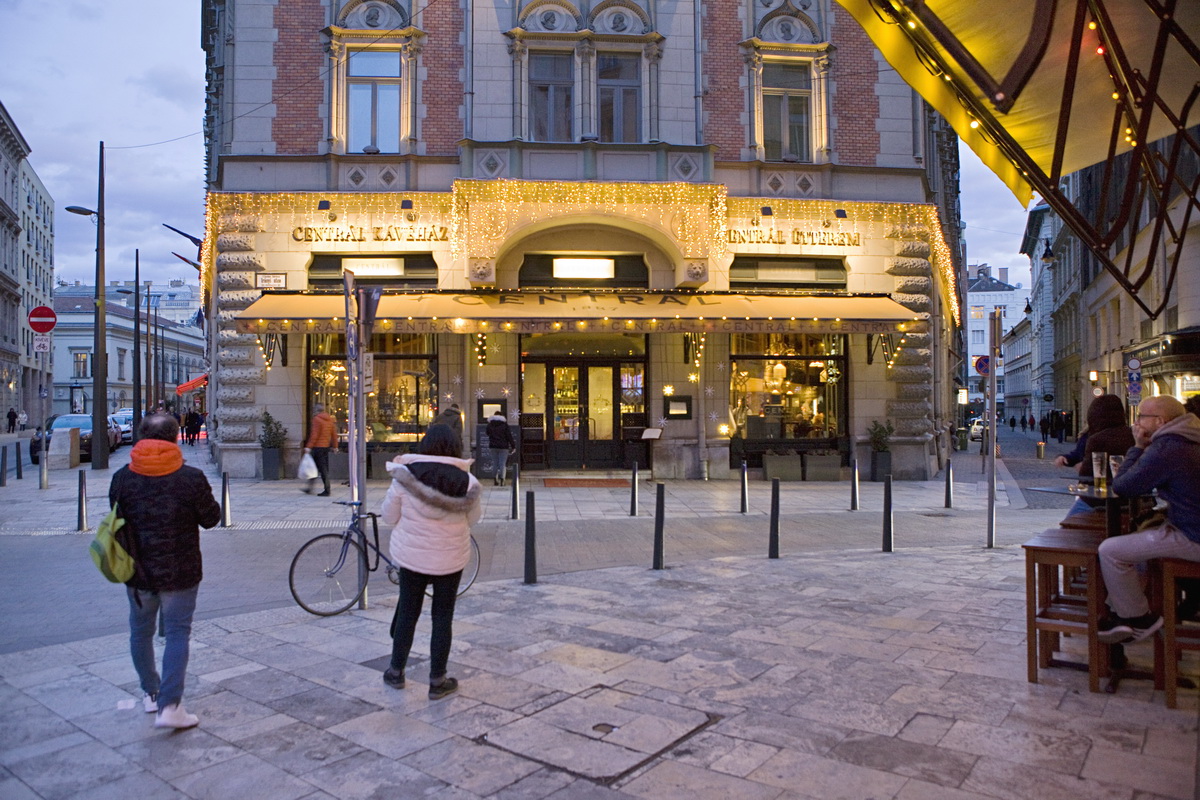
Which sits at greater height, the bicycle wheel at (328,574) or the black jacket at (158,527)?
the black jacket at (158,527)

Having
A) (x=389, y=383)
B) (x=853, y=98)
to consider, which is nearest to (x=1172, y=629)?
(x=389, y=383)

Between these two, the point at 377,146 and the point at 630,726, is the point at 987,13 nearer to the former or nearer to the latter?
the point at 630,726

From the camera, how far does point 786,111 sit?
20406 mm

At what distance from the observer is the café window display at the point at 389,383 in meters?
19.5

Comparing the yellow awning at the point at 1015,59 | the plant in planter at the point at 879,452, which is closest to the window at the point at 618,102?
the plant in planter at the point at 879,452

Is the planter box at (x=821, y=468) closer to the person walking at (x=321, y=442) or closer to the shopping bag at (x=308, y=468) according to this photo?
the person walking at (x=321, y=442)

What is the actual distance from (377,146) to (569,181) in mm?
4409

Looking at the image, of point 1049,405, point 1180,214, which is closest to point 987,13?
point 1180,214

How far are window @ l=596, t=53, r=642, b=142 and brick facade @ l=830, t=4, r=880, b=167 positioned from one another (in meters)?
4.58

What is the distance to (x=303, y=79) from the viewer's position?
63.2ft

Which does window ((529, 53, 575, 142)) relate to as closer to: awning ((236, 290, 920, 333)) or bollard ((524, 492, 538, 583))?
awning ((236, 290, 920, 333))

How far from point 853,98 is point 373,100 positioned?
1085 cm

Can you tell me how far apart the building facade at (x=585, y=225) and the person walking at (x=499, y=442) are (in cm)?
155

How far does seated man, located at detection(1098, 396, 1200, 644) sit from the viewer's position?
480 centimetres
